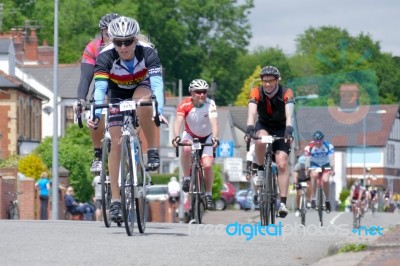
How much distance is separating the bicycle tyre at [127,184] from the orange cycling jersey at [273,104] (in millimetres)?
4176

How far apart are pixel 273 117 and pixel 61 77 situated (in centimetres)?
6931

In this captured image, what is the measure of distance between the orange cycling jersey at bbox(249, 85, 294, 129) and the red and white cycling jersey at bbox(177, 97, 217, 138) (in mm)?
1562

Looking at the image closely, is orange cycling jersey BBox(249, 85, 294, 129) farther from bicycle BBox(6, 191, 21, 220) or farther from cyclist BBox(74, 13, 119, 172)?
bicycle BBox(6, 191, 21, 220)

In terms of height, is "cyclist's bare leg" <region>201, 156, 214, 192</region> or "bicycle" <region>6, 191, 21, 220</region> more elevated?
"cyclist's bare leg" <region>201, 156, 214, 192</region>

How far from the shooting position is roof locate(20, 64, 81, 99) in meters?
83.8

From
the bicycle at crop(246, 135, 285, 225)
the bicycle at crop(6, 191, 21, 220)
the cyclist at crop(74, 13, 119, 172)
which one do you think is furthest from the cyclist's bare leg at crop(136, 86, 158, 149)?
the bicycle at crop(6, 191, 21, 220)

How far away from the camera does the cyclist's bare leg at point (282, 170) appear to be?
18.2 meters

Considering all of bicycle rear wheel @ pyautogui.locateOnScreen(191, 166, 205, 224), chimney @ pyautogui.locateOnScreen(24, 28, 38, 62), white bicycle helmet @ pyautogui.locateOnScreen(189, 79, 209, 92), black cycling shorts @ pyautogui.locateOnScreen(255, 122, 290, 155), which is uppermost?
chimney @ pyautogui.locateOnScreen(24, 28, 38, 62)

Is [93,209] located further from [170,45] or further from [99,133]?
[170,45]

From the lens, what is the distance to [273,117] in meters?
18.0

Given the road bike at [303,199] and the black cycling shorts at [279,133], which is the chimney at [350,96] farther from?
the black cycling shorts at [279,133]

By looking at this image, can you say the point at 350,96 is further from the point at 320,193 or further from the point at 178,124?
the point at 178,124

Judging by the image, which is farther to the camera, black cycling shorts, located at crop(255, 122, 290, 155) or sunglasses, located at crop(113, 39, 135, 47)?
black cycling shorts, located at crop(255, 122, 290, 155)

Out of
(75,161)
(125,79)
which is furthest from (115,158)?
(75,161)
